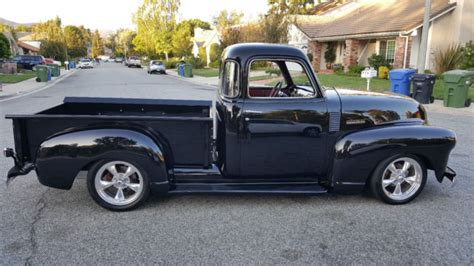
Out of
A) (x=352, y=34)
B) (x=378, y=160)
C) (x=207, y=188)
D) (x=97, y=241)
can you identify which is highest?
(x=352, y=34)

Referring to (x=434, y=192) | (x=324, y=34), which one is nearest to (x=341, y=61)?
(x=324, y=34)

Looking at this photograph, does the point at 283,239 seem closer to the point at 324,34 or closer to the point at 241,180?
the point at 241,180

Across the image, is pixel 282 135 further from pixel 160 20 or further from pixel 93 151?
pixel 160 20

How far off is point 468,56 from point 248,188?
61.6ft

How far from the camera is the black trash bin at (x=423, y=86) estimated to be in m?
12.3

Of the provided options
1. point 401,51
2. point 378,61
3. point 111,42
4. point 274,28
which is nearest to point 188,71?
point 274,28

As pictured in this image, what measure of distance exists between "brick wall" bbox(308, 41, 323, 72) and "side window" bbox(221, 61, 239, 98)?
25806 millimetres

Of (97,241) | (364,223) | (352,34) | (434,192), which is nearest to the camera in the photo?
(97,241)

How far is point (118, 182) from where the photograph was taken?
153 inches

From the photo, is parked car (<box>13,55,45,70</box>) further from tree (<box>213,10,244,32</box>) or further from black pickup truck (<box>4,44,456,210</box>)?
black pickup truck (<box>4,44,456,210</box>)

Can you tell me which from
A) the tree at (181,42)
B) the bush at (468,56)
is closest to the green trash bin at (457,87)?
the bush at (468,56)

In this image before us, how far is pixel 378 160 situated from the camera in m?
4.04

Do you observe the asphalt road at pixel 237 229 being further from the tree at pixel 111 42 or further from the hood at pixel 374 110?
the tree at pixel 111 42

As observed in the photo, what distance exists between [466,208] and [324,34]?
25230mm
